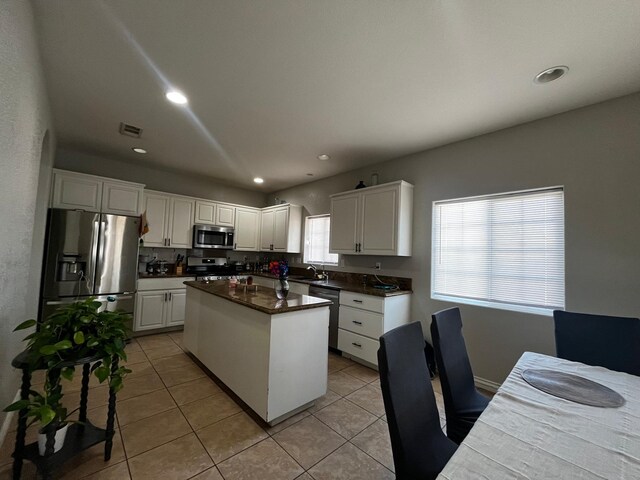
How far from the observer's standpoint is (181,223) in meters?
4.57

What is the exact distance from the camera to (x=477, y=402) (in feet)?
5.18

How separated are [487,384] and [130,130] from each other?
4780mm

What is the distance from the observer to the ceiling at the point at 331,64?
4.91 ft

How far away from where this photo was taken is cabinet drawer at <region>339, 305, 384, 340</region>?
3045mm

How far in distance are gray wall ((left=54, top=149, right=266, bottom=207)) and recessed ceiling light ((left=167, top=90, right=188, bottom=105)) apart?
2539 millimetres

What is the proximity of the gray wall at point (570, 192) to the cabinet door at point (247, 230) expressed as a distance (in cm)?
354

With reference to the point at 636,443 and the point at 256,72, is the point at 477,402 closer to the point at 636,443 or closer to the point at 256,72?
the point at 636,443

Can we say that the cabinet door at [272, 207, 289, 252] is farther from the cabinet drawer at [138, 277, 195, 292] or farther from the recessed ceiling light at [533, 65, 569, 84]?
the recessed ceiling light at [533, 65, 569, 84]

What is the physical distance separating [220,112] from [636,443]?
10.8 feet

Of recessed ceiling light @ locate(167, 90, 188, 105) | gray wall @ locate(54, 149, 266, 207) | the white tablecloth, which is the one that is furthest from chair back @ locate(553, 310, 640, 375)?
gray wall @ locate(54, 149, 266, 207)

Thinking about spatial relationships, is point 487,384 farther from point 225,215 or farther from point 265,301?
point 225,215

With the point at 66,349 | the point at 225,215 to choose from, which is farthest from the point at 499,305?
the point at 225,215

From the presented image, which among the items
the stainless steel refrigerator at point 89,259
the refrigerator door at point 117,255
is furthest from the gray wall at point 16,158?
the refrigerator door at point 117,255

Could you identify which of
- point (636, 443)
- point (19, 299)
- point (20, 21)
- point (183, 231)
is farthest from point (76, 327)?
point (183, 231)
